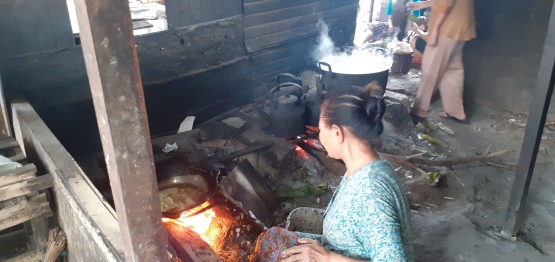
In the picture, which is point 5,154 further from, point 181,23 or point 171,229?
point 181,23

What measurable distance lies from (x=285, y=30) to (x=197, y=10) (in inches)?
72.4

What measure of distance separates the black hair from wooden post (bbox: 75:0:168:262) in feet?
3.38

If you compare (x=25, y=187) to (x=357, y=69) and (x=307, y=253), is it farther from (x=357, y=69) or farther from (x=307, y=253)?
(x=357, y=69)

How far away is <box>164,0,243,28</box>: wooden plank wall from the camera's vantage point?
17.3 feet

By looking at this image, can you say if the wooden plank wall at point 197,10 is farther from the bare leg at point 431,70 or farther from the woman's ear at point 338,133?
the woman's ear at point 338,133

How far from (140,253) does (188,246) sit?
122 cm

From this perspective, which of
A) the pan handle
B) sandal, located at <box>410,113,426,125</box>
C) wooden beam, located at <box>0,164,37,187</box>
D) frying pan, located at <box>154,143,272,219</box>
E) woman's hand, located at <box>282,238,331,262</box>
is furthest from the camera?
sandal, located at <box>410,113,426,125</box>

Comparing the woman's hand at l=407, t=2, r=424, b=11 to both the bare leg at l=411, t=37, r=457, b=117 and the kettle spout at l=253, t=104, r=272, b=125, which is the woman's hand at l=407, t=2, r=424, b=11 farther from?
the kettle spout at l=253, t=104, r=272, b=125

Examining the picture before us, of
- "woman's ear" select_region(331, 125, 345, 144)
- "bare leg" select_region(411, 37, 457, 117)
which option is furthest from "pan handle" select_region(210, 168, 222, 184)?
"bare leg" select_region(411, 37, 457, 117)

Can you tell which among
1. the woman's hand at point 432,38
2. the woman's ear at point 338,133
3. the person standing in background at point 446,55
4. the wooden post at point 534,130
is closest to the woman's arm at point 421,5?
the person standing in background at point 446,55

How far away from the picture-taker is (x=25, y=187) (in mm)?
2887

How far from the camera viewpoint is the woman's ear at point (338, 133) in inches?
89.3

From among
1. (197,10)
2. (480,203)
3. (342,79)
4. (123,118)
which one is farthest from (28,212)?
(480,203)

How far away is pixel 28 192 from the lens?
9.54 feet
